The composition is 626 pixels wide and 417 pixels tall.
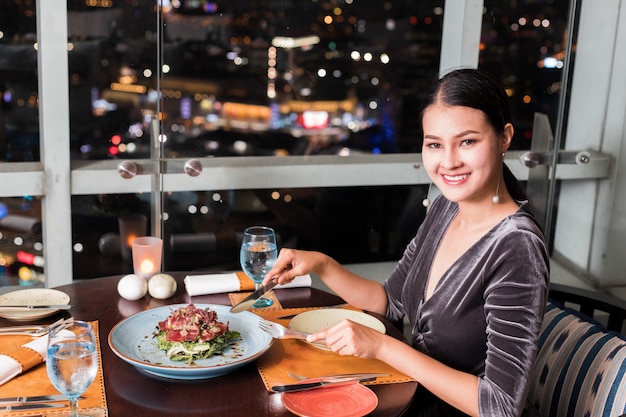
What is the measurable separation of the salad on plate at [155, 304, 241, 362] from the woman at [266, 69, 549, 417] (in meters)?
0.20

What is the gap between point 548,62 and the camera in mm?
3035

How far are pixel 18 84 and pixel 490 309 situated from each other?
189 cm

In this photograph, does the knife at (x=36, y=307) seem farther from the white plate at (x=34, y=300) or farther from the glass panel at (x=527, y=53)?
the glass panel at (x=527, y=53)

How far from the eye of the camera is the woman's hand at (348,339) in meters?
1.39

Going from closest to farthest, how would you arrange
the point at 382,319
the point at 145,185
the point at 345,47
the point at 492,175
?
the point at 492,175 < the point at 382,319 < the point at 145,185 < the point at 345,47

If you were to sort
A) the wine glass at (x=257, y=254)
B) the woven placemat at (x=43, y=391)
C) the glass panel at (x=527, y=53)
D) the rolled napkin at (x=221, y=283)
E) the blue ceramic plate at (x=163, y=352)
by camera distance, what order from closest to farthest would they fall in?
the woven placemat at (x=43, y=391) → the blue ceramic plate at (x=163, y=352) → the wine glass at (x=257, y=254) → the rolled napkin at (x=221, y=283) → the glass panel at (x=527, y=53)

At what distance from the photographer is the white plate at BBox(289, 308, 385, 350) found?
63.4 inches

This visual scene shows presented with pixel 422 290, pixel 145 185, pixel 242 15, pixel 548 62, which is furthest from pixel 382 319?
pixel 548 62

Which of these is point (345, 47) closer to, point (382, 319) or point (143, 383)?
point (382, 319)

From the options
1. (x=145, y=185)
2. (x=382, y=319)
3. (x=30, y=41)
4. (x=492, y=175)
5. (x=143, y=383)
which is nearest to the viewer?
(x=143, y=383)

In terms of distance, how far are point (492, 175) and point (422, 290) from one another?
33cm

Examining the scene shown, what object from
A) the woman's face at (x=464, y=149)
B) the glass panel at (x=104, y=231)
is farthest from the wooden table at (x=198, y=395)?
the glass panel at (x=104, y=231)

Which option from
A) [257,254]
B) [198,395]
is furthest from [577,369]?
[198,395]

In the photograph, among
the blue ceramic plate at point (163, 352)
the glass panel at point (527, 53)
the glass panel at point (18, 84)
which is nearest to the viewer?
the blue ceramic plate at point (163, 352)
